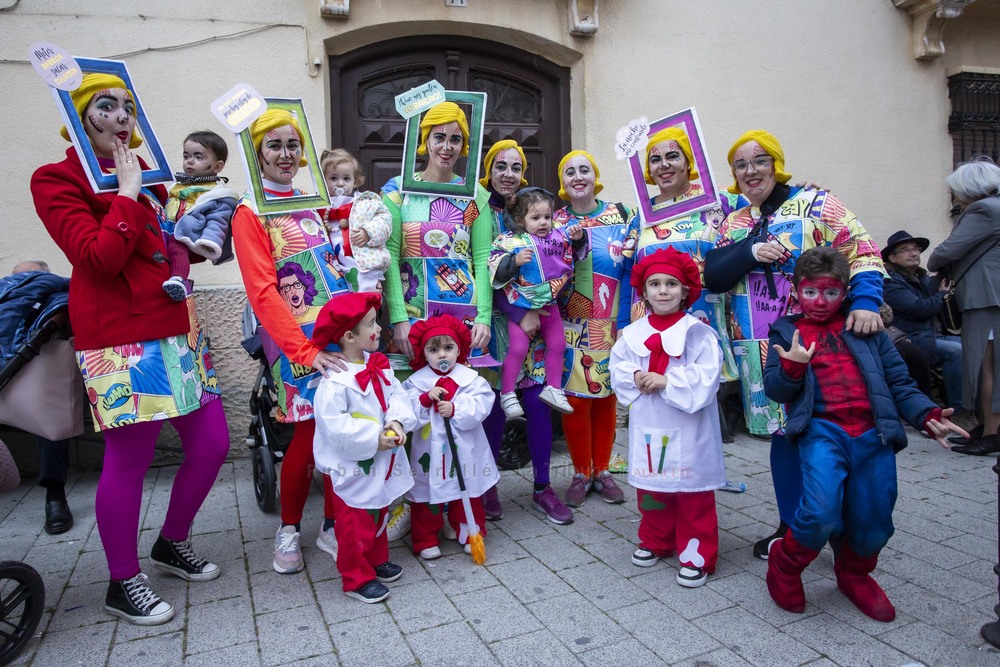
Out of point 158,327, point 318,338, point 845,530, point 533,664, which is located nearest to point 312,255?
point 318,338

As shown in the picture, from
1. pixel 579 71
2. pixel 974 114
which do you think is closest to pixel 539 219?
pixel 579 71

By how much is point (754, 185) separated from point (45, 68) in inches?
115

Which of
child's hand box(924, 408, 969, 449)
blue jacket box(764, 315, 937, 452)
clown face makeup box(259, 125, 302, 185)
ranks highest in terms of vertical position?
clown face makeup box(259, 125, 302, 185)

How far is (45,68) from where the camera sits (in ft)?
8.38

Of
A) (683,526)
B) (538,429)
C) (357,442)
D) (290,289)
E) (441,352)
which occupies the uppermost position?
(290,289)

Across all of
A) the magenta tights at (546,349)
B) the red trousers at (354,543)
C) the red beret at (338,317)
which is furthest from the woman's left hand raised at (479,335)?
the red trousers at (354,543)

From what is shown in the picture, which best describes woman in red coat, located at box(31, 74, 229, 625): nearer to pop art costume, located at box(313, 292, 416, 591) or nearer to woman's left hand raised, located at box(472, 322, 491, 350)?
pop art costume, located at box(313, 292, 416, 591)

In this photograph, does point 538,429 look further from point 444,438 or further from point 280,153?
point 280,153

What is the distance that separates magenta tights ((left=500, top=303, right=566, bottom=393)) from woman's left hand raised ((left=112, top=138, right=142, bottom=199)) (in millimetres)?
1950

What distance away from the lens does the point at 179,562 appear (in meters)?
3.22

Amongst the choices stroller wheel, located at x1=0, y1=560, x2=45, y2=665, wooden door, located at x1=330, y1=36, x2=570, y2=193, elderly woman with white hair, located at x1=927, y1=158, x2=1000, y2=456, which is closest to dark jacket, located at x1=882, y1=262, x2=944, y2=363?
elderly woman with white hair, located at x1=927, y1=158, x2=1000, y2=456

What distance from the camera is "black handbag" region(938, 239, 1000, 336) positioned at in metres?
5.21

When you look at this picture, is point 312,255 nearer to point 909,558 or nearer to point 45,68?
point 45,68

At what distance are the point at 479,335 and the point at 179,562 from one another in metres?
1.74
